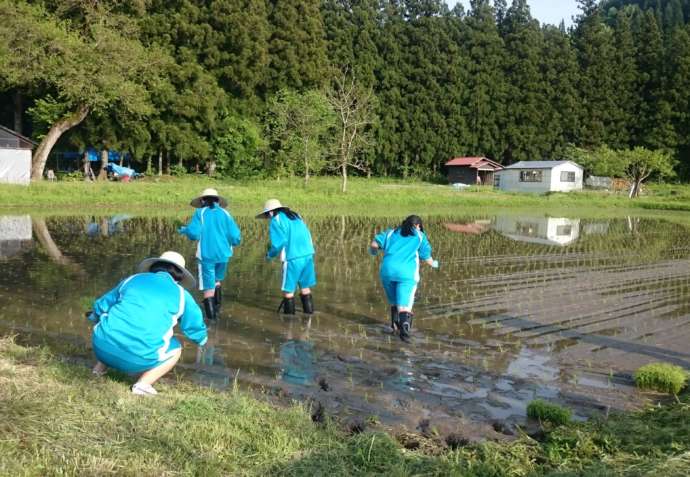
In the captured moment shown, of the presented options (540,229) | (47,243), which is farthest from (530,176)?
(47,243)

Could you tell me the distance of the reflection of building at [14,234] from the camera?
1287 cm

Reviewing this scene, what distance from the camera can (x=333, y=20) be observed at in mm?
49750

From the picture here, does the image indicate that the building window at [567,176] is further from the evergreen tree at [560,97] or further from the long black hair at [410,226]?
the long black hair at [410,226]

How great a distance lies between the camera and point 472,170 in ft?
166

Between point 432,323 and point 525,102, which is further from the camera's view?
point 525,102

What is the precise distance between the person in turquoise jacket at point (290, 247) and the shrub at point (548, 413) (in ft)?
12.4

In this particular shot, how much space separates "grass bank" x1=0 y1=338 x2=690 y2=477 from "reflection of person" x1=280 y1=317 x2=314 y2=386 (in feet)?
3.42

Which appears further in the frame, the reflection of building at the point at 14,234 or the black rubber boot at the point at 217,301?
the reflection of building at the point at 14,234

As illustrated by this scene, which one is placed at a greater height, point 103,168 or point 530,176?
point 530,176

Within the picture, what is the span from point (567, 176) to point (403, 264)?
146ft

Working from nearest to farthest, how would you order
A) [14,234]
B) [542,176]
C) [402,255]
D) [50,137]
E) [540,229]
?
[402,255] < [14,234] < [540,229] < [50,137] < [542,176]

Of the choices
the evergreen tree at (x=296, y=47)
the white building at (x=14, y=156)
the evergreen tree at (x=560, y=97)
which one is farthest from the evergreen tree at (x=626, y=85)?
the white building at (x=14, y=156)

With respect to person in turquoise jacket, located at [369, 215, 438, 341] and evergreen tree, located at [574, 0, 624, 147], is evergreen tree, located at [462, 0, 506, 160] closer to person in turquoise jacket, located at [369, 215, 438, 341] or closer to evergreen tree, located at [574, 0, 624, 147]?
evergreen tree, located at [574, 0, 624, 147]

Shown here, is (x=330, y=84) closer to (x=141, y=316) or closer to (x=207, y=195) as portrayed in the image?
(x=207, y=195)
